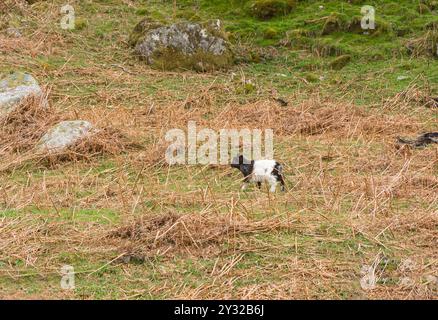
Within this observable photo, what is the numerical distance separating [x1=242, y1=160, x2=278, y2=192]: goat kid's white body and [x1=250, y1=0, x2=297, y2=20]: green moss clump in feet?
23.6

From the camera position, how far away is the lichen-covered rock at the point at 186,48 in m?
12.1

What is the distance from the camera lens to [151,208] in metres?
6.27

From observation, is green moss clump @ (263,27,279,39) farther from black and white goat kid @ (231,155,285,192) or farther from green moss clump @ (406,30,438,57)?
black and white goat kid @ (231,155,285,192)

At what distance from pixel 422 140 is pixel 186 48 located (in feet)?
15.8

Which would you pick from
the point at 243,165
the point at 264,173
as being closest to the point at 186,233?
the point at 264,173

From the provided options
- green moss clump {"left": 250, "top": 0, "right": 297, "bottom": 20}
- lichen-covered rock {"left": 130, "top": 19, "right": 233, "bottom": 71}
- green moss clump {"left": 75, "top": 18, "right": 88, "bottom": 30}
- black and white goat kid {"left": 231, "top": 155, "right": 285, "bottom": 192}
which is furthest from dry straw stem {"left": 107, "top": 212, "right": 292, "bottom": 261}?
green moss clump {"left": 250, "top": 0, "right": 297, "bottom": 20}

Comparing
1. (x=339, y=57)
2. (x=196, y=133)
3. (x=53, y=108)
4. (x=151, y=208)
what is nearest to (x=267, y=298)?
(x=151, y=208)

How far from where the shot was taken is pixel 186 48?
12.2 meters

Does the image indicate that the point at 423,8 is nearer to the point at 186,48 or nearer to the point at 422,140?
the point at 186,48

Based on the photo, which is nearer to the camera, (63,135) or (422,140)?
(63,135)

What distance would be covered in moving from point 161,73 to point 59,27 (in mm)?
2478

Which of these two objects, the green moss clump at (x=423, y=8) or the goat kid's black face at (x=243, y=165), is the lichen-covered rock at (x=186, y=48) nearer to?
the green moss clump at (x=423, y=8)

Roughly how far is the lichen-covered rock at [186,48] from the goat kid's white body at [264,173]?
17.0 ft

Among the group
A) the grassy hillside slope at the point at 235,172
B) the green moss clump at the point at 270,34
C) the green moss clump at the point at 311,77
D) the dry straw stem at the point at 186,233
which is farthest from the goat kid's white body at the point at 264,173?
the green moss clump at the point at 270,34
